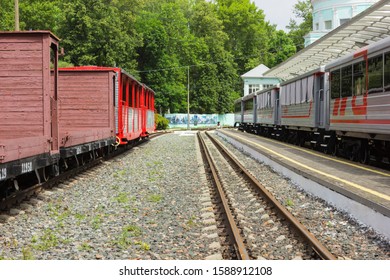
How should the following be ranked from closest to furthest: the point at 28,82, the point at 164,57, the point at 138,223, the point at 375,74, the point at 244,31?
the point at 138,223 < the point at 28,82 < the point at 375,74 < the point at 244,31 < the point at 164,57

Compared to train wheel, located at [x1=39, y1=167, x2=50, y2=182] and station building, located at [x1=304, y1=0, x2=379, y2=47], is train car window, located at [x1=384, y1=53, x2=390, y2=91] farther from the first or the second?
station building, located at [x1=304, y1=0, x2=379, y2=47]

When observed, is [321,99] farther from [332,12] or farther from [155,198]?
[332,12]

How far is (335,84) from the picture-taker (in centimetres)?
1761

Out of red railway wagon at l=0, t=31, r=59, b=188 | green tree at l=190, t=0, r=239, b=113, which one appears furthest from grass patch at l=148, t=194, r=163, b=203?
green tree at l=190, t=0, r=239, b=113

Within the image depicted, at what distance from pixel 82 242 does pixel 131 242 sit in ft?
2.01

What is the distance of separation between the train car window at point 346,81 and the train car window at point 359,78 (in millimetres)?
460

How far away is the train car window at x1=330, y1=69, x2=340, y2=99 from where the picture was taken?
17188 millimetres

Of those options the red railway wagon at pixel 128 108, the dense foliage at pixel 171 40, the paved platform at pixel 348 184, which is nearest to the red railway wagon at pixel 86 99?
the red railway wagon at pixel 128 108

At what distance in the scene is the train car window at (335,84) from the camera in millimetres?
17188

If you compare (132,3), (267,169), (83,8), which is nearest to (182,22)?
(132,3)

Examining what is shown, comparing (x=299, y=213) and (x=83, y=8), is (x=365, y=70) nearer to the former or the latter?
(x=299, y=213)

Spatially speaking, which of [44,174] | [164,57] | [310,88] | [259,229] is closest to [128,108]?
[310,88]

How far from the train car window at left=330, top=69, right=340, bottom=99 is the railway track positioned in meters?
6.21

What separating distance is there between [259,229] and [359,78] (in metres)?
8.04
